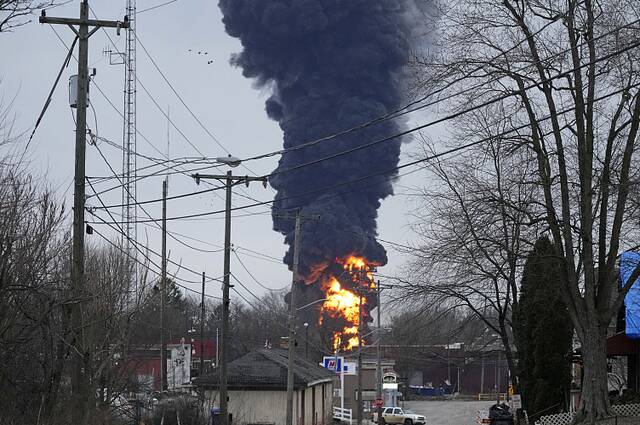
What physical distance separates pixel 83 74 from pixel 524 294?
16999 millimetres

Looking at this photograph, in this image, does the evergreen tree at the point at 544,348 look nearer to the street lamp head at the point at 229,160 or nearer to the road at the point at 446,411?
the street lamp head at the point at 229,160

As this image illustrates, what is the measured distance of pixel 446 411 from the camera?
71188mm

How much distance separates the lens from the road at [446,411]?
59.4m

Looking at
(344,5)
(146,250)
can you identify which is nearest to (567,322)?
(146,250)

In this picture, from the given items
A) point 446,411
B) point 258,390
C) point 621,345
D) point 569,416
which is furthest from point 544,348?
point 446,411

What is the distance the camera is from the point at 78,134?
18359 mm

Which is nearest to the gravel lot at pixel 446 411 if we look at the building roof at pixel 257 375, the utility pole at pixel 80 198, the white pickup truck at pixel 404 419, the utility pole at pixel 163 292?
the white pickup truck at pixel 404 419

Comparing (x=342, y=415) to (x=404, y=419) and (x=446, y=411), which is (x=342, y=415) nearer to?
(x=404, y=419)

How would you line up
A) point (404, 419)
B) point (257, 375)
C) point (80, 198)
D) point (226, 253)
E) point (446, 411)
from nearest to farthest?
point (80, 198), point (226, 253), point (257, 375), point (404, 419), point (446, 411)

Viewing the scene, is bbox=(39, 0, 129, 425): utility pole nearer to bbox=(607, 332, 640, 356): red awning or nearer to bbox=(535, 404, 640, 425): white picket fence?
bbox=(535, 404, 640, 425): white picket fence

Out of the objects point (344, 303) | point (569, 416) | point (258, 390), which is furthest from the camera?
point (344, 303)

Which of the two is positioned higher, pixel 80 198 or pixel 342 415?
pixel 80 198

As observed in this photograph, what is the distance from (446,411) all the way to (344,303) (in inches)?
524

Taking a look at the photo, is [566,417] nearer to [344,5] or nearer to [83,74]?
[83,74]
